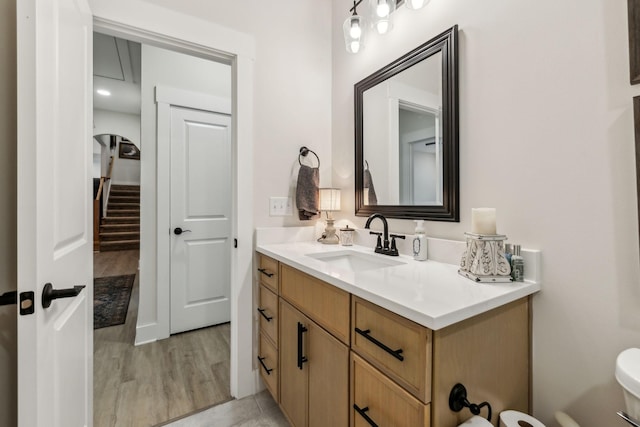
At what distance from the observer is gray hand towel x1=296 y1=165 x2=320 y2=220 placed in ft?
6.10

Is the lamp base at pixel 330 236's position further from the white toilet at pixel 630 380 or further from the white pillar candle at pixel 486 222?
the white toilet at pixel 630 380

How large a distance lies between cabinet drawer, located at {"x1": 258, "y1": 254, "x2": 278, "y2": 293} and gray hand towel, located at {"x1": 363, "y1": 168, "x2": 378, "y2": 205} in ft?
2.27

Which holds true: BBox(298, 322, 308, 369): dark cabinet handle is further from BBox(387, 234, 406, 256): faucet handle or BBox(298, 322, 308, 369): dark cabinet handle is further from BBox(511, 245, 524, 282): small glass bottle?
BBox(511, 245, 524, 282): small glass bottle

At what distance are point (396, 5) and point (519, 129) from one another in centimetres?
103

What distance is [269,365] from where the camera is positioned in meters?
1.59

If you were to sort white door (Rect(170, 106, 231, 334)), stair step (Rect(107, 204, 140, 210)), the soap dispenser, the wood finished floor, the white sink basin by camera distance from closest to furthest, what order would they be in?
1. the soap dispenser
2. the white sink basin
3. the wood finished floor
4. white door (Rect(170, 106, 231, 334))
5. stair step (Rect(107, 204, 140, 210))

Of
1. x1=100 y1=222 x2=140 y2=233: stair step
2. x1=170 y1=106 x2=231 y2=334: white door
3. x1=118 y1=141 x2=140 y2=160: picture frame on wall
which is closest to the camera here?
x1=170 y1=106 x2=231 y2=334: white door

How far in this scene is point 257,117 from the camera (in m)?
1.78

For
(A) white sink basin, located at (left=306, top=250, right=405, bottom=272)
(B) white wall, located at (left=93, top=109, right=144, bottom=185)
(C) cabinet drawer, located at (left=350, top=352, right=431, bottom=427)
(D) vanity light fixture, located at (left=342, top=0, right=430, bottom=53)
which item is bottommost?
(C) cabinet drawer, located at (left=350, top=352, right=431, bottom=427)

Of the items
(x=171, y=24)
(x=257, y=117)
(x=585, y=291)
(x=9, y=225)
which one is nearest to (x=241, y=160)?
(x=257, y=117)

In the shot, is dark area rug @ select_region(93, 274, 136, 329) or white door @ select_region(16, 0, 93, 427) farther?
dark area rug @ select_region(93, 274, 136, 329)

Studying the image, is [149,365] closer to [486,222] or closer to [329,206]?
[329,206]

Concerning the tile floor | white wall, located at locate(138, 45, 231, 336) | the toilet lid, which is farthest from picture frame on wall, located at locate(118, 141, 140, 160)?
the toilet lid

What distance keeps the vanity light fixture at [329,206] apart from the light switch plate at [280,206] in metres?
0.22
